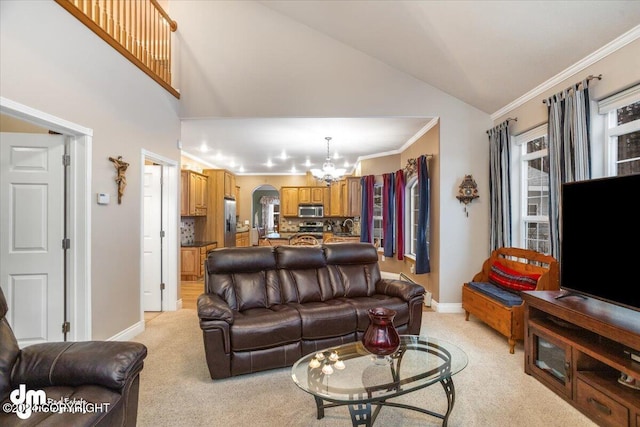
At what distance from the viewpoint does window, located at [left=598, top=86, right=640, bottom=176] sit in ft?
8.08

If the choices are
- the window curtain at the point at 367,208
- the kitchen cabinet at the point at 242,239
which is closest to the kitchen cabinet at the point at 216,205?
the kitchen cabinet at the point at 242,239

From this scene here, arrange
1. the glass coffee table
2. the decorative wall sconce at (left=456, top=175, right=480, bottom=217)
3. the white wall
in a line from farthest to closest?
the decorative wall sconce at (left=456, top=175, right=480, bottom=217)
the white wall
the glass coffee table

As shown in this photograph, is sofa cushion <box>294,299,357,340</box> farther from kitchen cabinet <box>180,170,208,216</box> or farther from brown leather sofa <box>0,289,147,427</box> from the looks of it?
kitchen cabinet <box>180,170,208,216</box>

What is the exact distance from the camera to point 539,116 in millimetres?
3445

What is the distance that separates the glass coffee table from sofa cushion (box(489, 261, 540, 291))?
1606 millimetres

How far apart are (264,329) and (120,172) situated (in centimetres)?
227

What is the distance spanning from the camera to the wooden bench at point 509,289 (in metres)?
3.07

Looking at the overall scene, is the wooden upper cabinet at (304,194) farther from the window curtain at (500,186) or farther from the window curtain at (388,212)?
the window curtain at (500,186)

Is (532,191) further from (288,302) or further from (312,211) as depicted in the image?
(312,211)

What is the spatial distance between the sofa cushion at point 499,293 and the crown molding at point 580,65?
2.23 m

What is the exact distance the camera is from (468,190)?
4.30 metres

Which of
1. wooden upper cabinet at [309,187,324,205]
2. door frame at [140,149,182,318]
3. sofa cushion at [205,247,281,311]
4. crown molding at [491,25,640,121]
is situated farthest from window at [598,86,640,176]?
wooden upper cabinet at [309,187,324,205]

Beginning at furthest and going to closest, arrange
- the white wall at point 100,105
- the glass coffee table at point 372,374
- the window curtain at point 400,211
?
the window curtain at point 400,211 → the white wall at point 100,105 → the glass coffee table at point 372,374

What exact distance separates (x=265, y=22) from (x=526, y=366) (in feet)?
16.6
